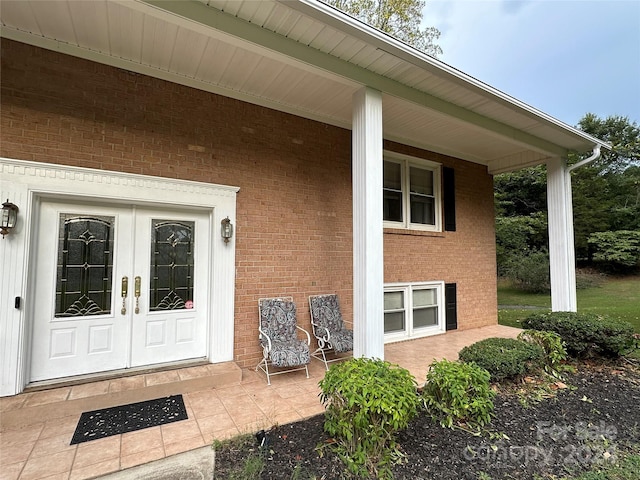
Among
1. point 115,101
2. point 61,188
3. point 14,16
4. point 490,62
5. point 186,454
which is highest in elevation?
point 490,62

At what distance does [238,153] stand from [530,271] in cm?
1634

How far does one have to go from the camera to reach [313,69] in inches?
126

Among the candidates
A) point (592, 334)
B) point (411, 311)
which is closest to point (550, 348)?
point (592, 334)

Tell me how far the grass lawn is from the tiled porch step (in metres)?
7.50

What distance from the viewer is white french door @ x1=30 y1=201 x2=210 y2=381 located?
3.25 meters

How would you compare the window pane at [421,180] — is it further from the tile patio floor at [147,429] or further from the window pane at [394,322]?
the tile patio floor at [147,429]

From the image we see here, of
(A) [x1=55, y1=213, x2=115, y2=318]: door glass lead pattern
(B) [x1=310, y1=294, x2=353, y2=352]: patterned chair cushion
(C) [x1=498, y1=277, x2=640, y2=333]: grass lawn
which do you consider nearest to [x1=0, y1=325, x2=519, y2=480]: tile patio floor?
(B) [x1=310, y1=294, x2=353, y2=352]: patterned chair cushion

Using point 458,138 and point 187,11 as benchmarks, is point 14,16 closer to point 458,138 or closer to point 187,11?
point 187,11

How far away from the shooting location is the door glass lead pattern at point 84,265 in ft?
10.9

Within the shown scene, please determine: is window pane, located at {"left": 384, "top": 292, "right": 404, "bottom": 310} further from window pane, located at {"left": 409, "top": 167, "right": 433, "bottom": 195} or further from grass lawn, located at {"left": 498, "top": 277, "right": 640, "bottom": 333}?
grass lawn, located at {"left": 498, "top": 277, "right": 640, "bottom": 333}

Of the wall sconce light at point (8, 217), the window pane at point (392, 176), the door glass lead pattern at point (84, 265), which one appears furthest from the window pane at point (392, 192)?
the wall sconce light at point (8, 217)

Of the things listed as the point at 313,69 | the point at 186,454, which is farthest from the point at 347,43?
the point at 186,454

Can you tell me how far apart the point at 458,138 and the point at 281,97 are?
11.6 feet

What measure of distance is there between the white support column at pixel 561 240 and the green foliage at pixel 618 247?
15.5 m
